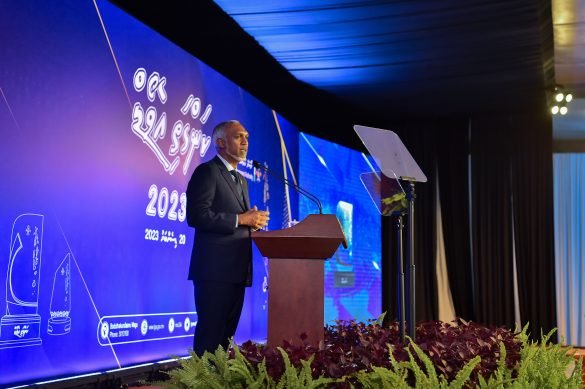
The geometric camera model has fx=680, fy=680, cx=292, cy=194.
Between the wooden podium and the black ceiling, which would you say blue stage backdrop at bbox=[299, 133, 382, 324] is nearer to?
the black ceiling

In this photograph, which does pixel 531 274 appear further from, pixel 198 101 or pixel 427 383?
pixel 427 383

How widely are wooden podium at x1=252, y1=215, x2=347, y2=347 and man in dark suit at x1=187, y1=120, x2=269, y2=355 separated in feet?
1.83

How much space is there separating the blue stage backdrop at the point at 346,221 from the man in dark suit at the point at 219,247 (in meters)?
3.94

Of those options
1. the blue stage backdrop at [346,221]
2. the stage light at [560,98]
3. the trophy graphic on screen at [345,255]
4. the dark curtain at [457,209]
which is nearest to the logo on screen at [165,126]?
the blue stage backdrop at [346,221]

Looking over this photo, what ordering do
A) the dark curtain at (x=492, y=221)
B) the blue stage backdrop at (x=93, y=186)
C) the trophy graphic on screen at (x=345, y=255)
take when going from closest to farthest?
the blue stage backdrop at (x=93, y=186), the trophy graphic on screen at (x=345, y=255), the dark curtain at (x=492, y=221)

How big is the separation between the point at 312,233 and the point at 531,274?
21.3 feet

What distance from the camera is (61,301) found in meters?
3.70

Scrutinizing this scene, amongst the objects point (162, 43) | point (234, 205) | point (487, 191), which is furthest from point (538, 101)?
point (234, 205)

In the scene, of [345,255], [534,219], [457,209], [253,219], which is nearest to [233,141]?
[253,219]

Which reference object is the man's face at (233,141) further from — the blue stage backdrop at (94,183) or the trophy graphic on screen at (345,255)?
the trophy graphic on screen at (345,255)

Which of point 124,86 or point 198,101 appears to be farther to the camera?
point 198,101

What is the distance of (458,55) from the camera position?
6535 mm

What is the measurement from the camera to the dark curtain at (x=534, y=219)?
8.14 metres

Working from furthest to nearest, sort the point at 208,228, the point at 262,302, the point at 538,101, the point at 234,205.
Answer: the point at 538,101 → the point at 262,302 → the point at 234,205 → the point at 208,228
